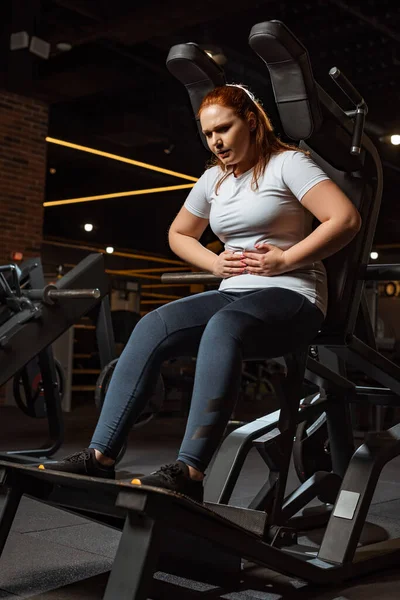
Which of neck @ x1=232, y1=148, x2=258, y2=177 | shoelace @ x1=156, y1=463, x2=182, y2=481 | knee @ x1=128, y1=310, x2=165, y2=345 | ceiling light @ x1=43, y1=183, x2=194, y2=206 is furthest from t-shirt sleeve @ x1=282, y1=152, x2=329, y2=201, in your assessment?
ceiling light @ x1=43, y1=183, x2=194, y2=206

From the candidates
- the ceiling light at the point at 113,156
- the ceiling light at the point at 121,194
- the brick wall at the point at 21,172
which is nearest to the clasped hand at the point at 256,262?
the brick wall at the point at 21,172

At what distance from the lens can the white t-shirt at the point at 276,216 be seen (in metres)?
1.70

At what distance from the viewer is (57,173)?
11.2 meters

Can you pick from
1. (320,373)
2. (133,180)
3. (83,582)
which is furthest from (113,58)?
(83,582)

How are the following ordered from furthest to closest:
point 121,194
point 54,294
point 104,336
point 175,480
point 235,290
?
point 121,194 < point 104,336 < point 54,294 < point 235,290 < point 175,480

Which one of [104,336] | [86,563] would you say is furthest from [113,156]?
[86,563]

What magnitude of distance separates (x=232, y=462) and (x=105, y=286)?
1747 millimetres

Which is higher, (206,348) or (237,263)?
(237,263)

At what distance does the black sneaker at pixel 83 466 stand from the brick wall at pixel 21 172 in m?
5.99

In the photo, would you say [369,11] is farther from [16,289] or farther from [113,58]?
[16,289]

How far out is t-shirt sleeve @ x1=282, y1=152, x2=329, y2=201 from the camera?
1.67 m

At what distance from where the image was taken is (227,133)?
1.73 m

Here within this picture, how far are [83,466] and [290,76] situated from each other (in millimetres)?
973

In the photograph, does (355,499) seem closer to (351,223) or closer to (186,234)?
(351,223)
